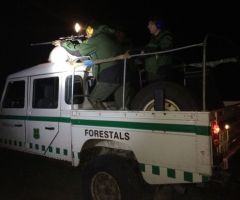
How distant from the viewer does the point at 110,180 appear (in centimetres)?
321

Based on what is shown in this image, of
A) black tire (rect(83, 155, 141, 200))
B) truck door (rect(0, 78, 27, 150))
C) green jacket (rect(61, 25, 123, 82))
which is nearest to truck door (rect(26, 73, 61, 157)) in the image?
truck door (rect(0, 78, 27, 150))

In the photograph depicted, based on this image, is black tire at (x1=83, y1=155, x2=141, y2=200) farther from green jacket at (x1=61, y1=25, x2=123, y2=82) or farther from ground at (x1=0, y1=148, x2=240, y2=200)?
green jacket at (x1=61, y1=25, x2=123, y2=82)

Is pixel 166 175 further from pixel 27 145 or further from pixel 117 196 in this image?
pixel 27 145

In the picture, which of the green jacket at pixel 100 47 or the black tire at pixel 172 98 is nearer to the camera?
the black tire at pixel 172 98

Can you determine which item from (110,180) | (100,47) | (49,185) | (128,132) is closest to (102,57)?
(100,47)

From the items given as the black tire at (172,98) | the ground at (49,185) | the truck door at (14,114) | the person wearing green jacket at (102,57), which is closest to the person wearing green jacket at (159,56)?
the person wearing green jacket at (102,57)

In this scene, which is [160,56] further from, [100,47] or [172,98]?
[172,98]

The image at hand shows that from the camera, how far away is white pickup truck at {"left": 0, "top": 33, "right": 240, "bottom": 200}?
2.50 metres

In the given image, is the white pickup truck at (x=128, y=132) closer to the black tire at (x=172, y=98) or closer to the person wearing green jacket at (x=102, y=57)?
the black tire at (x=172, y=98)

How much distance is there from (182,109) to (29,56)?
18.4 m

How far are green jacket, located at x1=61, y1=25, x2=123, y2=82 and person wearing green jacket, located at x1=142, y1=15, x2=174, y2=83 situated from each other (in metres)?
0.54

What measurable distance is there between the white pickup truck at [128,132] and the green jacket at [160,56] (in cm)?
73

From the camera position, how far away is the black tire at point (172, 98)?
8.84 feet

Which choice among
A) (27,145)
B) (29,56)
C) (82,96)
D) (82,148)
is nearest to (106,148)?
(82,148)
